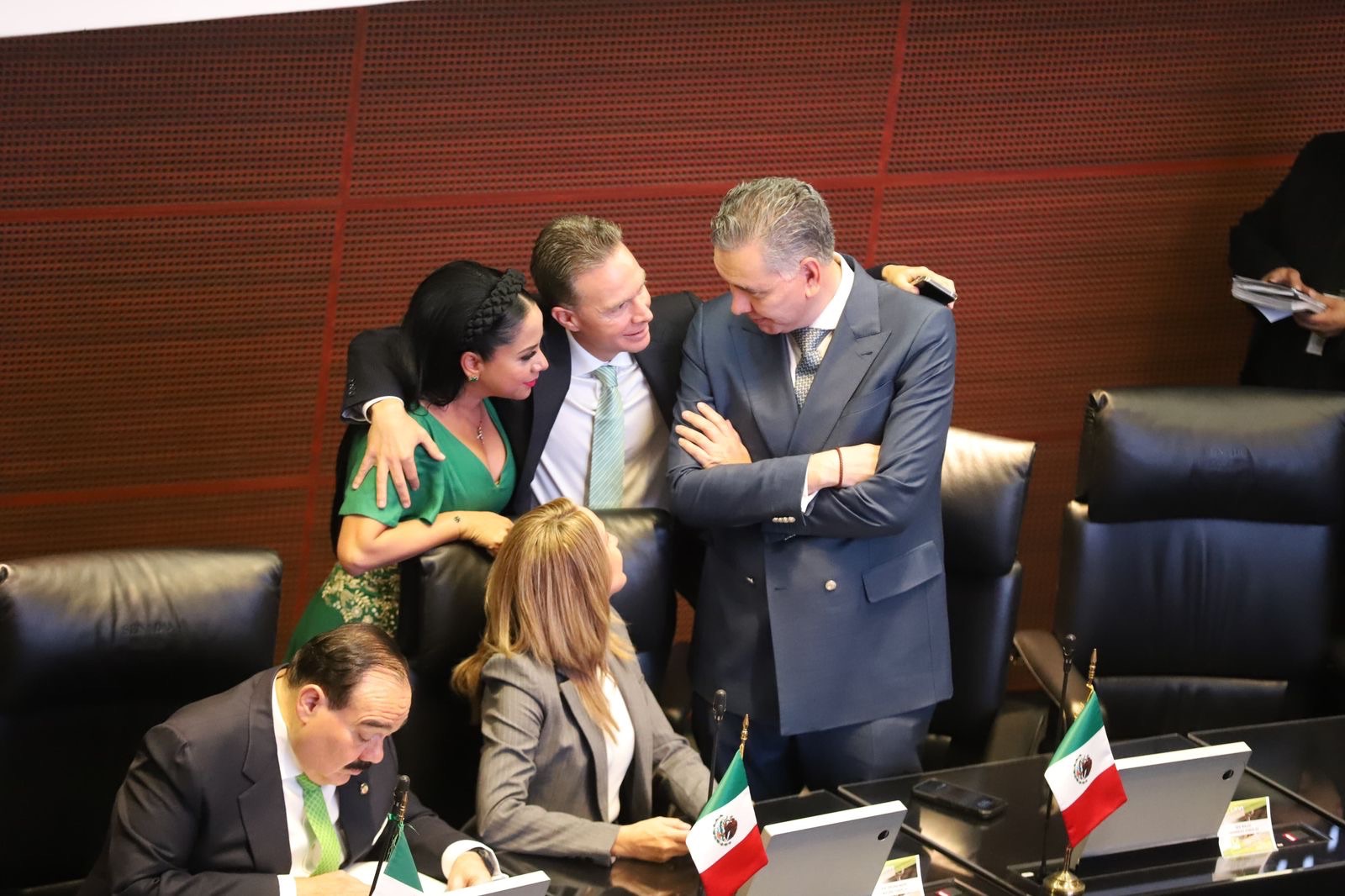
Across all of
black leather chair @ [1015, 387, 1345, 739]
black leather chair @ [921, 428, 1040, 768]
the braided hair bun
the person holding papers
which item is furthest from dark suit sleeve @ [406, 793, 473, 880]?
the person holding papers

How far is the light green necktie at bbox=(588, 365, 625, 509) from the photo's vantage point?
3.40 m

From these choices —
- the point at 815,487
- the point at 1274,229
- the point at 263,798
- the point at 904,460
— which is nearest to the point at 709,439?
the point at 815,487

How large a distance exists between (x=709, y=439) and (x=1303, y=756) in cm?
135

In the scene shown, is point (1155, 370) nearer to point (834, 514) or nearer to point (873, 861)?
point (834, 514)

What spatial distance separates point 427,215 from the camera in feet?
14.6

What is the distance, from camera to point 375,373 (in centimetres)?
328

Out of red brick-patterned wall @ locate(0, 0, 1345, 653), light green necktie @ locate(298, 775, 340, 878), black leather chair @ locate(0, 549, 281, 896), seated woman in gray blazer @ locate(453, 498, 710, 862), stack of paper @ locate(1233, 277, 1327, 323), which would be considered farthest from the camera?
stack of paper @ locate(1233, 277, 1327, 323)

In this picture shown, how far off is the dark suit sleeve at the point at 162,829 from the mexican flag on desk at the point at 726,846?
0.69 m

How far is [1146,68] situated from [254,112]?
8.98 ft

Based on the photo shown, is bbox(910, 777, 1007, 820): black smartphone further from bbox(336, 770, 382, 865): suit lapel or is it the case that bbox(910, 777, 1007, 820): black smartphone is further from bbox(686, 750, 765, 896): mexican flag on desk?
bbox(336, 770, 382, 865): suit lapel

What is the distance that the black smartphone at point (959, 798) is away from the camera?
2.89 m

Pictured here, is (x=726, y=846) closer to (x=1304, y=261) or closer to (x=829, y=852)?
(x=829, y=852)

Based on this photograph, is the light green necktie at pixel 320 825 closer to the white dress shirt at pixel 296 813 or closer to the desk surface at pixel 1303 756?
the white dress shirt at pixel 296 813

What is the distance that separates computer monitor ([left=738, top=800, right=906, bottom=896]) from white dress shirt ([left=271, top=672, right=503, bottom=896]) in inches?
18.4
